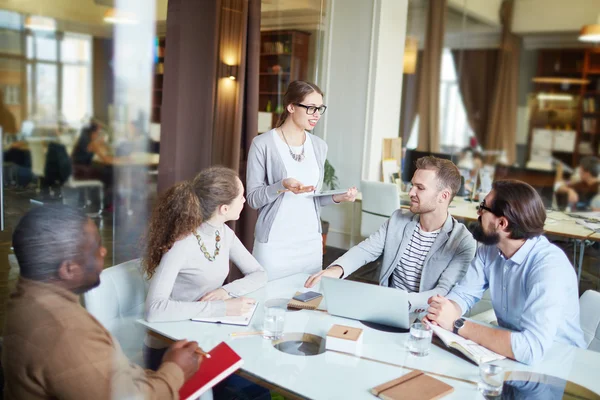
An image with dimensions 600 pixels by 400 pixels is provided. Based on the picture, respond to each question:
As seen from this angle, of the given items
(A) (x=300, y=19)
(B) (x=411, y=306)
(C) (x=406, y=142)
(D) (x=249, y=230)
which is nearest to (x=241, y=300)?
(B) (x=411, y=306)

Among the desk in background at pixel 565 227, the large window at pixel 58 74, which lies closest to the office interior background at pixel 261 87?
the large window at pixel 58 74

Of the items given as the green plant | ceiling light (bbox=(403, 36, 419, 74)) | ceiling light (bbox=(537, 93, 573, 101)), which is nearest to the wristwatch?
the green plant

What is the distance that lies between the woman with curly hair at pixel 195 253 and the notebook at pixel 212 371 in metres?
0.27

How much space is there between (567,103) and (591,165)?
3.64 ft

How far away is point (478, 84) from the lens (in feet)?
23.7

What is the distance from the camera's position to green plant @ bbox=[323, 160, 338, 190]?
14.4 ft

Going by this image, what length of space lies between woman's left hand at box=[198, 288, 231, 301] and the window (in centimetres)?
539

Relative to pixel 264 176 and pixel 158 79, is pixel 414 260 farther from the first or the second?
pixel 158 79

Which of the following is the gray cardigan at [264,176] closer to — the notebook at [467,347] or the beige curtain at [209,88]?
the beige curtain at [209,88]

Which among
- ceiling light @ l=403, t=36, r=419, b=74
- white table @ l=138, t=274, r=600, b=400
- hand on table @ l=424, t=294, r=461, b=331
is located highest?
ceiling light @ l=403, t=36, r=419, b=74

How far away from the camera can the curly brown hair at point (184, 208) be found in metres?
1.64

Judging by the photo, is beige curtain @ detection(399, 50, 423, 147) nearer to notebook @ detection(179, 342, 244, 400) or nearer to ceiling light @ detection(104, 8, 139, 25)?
ceiling light @ detection(104, 8, 139, 25)

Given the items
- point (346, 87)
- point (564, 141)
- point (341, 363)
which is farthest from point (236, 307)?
point (564, 141)

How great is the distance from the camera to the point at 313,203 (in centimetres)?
230
